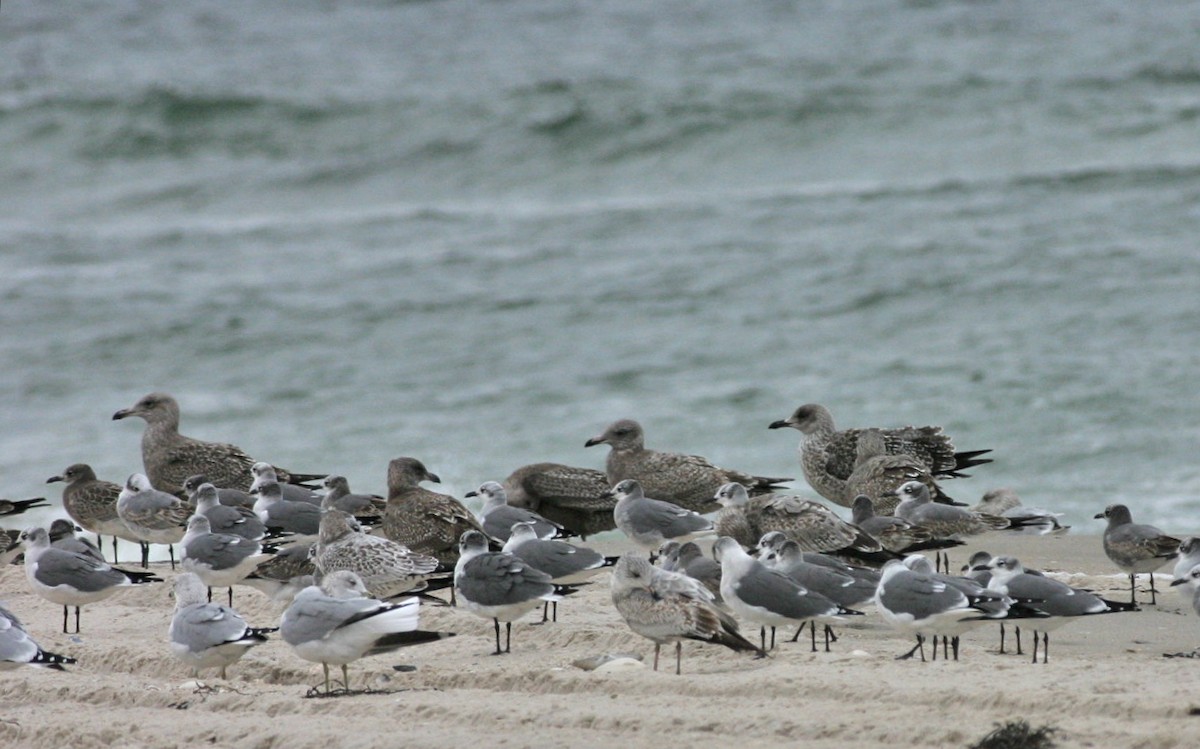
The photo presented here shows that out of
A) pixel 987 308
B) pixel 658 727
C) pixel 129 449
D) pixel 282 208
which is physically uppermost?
pixel 282 208

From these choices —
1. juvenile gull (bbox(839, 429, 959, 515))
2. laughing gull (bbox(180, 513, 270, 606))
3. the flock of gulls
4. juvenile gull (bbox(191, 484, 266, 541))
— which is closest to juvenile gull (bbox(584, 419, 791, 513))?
the flock of gulls

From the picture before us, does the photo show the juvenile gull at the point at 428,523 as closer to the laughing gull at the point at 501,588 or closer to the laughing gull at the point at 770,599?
the laughing gull at the point at 501,588

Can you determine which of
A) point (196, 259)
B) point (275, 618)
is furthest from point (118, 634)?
point (196, 259)

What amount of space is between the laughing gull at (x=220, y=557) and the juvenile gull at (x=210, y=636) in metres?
1.03

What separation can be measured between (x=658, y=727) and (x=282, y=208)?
1912 cm

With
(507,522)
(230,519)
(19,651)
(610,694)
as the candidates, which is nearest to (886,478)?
(507,522)

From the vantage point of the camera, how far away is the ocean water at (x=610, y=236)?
16062 millimetres

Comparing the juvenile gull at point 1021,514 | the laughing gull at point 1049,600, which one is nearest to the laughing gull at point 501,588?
the laughing gull at point 1049,600

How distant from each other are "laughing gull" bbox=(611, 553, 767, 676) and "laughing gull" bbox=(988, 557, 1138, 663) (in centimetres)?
116

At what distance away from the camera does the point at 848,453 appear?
11430 millimetres

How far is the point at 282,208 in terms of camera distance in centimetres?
2445

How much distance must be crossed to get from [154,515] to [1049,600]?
17.3 feet

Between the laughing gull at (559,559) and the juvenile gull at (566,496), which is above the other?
the juvenile gull at (566,496)

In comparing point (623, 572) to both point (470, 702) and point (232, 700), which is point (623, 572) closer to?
point (470, 702)
